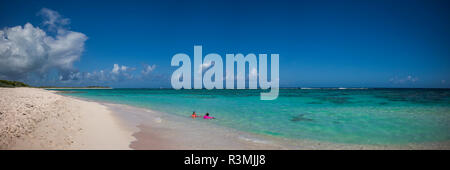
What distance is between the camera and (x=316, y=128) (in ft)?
33.7

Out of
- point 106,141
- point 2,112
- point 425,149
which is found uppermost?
point 2,112

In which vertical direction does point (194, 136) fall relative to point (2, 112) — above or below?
below

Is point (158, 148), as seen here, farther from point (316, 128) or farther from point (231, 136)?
point (316, 128)

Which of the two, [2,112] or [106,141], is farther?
[2,112]
